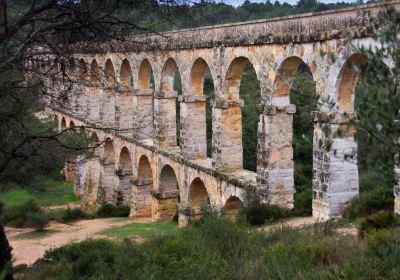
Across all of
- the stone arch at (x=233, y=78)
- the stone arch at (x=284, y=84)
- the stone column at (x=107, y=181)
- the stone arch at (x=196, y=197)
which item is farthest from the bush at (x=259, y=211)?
the stone column at (x=107, y=181)

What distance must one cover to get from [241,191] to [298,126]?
13024mm

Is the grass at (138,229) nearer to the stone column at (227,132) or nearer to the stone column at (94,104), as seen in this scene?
the stone column at (227,132)

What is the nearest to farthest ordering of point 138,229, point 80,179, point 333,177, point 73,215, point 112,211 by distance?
point 333,177
point 138,229
point 73,215
point 112,211
point 80,179

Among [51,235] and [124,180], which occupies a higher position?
[124,180]

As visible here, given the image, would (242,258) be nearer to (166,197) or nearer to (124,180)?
(166,197)

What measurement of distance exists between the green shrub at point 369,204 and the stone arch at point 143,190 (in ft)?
34.7

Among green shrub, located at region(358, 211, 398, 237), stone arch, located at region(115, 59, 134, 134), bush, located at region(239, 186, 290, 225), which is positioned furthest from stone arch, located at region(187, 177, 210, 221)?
green shrub, located at region(358, 211, 398, 237)

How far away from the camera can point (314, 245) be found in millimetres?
7516

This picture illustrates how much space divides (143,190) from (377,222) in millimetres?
12544

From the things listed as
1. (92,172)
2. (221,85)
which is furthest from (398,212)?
(92,172)

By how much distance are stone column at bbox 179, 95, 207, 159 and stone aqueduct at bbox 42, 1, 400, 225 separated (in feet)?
0.10

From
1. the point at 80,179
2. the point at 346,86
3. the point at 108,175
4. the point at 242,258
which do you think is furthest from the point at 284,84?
the point at 80,179

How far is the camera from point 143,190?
20703 mm

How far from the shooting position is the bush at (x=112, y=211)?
22.0 m
